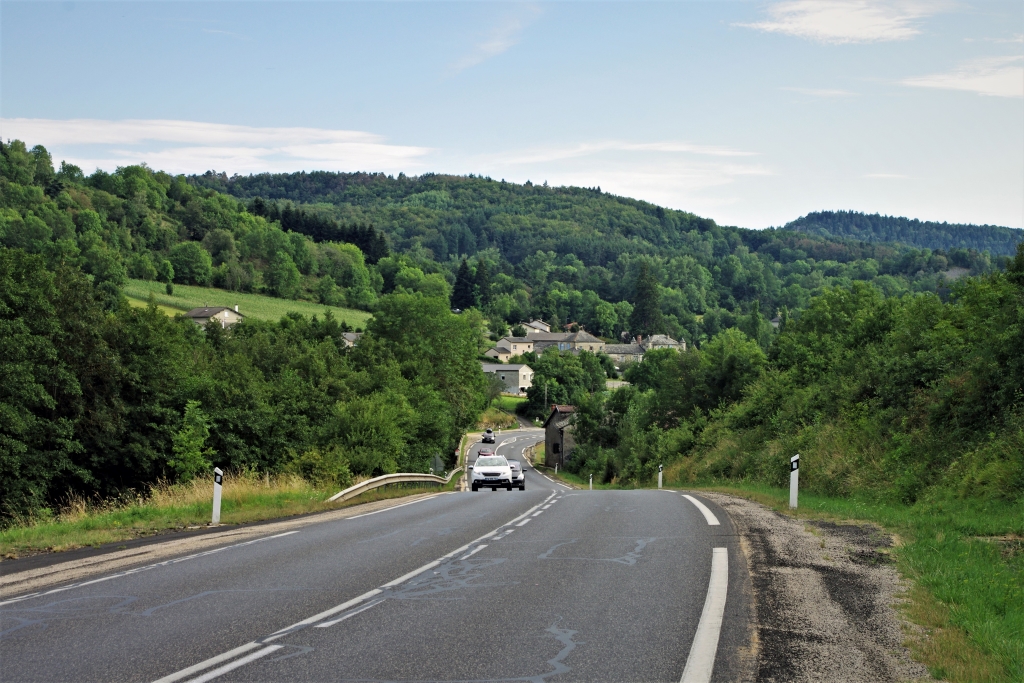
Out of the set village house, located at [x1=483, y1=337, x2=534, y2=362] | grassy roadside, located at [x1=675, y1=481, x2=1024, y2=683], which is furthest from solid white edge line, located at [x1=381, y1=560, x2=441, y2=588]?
village house, located at [x1=483, y1=337, x2=534, y2=362]

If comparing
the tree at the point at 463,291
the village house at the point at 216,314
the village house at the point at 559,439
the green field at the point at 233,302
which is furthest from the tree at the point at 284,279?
the village house at the point at 559,439

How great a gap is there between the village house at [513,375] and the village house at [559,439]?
63.8m

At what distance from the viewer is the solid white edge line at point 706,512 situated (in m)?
14.4

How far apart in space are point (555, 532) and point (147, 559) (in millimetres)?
5798

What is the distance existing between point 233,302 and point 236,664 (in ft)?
427

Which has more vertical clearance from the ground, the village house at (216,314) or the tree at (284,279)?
the tree at (284,279)

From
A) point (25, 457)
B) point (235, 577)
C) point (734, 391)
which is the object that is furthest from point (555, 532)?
point (734, 391)

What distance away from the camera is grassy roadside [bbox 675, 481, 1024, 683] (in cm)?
605

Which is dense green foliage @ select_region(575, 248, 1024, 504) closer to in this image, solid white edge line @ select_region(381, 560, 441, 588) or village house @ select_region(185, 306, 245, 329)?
solid white edge line @ select_region(381, 560, 441, 588)

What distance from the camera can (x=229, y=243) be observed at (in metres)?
157

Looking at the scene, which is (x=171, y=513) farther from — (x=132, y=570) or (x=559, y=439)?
(x=559, y=439)

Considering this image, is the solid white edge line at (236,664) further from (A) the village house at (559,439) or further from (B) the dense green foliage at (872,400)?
(A) the village house at (559,439)

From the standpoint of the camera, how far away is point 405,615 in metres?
7.55

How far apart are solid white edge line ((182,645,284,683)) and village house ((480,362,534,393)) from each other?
153 metres
